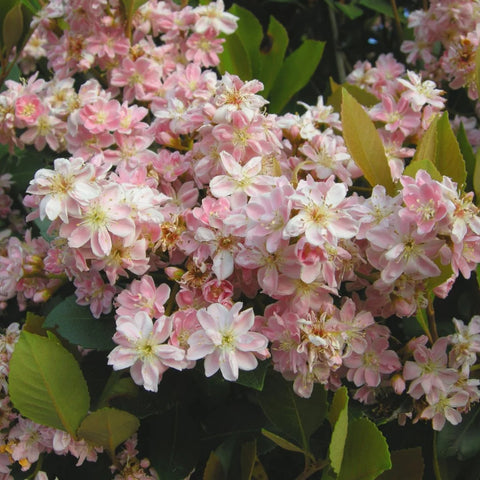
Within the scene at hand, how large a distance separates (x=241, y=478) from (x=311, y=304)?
29 centimetres

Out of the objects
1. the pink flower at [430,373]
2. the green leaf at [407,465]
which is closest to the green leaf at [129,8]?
the pink flower at [430,373]

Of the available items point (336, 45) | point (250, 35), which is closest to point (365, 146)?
point (250, 35)

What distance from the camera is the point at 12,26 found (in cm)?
112

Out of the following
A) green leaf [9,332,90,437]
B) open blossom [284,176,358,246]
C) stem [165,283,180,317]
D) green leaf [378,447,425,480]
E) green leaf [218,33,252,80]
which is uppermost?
open blossom [284,176,358,246]

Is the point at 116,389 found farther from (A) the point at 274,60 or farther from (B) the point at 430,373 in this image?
(A) the point at 274,60

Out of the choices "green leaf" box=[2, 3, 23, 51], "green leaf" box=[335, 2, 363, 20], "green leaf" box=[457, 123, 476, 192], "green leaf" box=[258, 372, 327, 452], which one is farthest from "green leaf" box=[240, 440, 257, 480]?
"green leaf" box=[335, 2, 363, 20]

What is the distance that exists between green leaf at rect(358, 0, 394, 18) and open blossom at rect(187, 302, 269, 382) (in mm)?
1043

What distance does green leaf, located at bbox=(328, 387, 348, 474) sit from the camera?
0.68 meters

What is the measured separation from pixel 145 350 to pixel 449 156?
0.49m

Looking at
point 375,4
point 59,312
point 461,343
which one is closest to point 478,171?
point 461,343

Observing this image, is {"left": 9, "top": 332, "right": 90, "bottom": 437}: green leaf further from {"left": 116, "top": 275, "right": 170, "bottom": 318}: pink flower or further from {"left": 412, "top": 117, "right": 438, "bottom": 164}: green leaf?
{"left": 412, "top": 117, "right": 438, "bottom": 164}: green leaf

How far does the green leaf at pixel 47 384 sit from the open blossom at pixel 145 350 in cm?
10

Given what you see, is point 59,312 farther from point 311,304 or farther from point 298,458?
point 298,458

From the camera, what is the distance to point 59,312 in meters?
0.86
